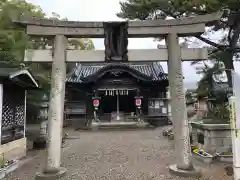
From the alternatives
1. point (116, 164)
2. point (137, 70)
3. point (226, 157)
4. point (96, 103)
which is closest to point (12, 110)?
point (116, 164)

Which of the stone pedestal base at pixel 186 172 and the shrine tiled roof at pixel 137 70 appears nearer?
the stone pedestal base at pixel 186 172

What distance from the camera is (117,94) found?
23016 millimetres

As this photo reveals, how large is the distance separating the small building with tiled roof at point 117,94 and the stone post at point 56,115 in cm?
1496

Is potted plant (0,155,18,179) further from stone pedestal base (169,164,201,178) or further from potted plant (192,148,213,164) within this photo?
potted plant (192,148,213,164)

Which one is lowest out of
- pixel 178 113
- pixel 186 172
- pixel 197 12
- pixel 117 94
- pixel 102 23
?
pixel 186 172

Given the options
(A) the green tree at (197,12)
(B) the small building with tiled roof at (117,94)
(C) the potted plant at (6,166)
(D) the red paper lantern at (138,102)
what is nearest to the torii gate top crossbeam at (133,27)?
(C) the potted plant at (6,166)

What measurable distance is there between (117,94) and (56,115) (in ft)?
52.6

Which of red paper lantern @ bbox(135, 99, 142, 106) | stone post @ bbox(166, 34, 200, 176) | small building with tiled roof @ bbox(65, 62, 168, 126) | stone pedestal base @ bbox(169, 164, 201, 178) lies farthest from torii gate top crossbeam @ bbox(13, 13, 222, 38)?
red paper lantern @ bbox(135, 99, 142, 106)

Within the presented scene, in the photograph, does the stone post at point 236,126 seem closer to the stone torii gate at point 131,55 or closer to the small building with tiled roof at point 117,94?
the stone torii gate at point 131,55

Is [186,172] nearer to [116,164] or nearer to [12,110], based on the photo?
[116,164]

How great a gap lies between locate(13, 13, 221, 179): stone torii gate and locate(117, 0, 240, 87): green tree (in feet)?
16.6

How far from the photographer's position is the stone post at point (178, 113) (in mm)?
6973

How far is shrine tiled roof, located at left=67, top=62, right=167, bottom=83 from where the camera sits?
23609mm

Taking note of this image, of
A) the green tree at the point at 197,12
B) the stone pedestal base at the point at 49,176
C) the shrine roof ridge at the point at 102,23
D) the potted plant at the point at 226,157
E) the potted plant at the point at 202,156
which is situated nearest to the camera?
the stone pedestal base at the point at 49,176
